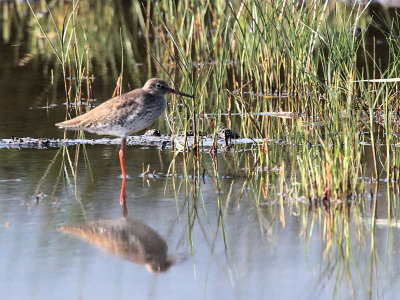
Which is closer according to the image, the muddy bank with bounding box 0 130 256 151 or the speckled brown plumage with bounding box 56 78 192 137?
the speckled brown plumage with bounding box 56 78 192 137

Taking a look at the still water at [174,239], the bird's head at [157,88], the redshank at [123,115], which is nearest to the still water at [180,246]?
the still water at [174,239]

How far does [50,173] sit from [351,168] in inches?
90.9

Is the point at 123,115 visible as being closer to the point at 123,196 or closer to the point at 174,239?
the point at 123,196

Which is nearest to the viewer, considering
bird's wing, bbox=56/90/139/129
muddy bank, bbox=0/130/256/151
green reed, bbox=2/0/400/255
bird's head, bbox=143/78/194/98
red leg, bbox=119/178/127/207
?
green reed, bbox=2/0/400/255

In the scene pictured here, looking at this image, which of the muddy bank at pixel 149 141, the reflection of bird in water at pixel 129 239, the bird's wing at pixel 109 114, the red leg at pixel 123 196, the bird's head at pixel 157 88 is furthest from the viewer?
the muddy bank at pixel 149 141

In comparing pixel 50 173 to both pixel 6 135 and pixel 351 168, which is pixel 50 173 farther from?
pixel 351 168

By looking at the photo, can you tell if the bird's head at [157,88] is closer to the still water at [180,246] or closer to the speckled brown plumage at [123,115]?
the speckled brown plumage at [123,115]

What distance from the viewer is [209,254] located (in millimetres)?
4699

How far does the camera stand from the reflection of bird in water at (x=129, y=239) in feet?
15.2

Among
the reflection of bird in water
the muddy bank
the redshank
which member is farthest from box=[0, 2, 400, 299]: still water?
the muddy bank

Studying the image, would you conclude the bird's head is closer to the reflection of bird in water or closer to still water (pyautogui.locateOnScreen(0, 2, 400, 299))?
still water (pyautogui.locateOnScreen(0, 2, 400, 299))

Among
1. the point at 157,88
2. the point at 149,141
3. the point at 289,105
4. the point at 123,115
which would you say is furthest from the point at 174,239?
the point at 289,105

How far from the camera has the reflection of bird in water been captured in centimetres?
463

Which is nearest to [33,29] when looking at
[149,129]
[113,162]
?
[149,129]
